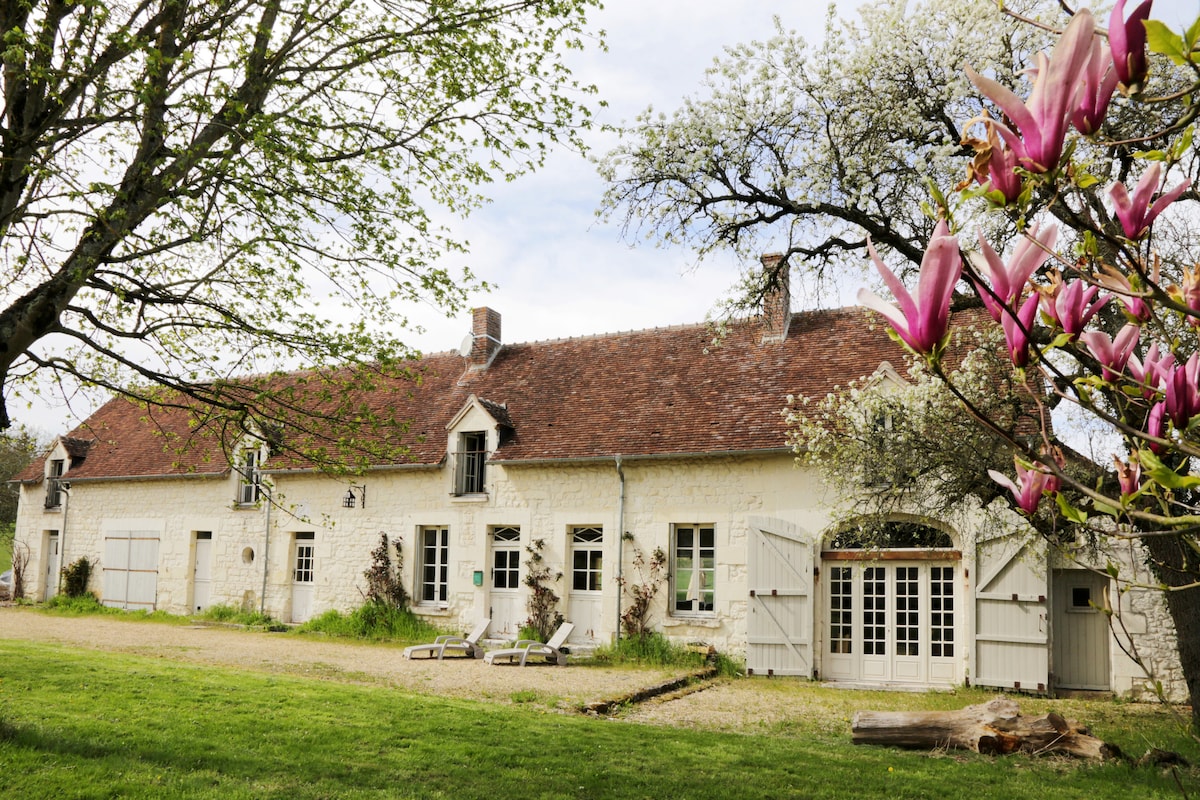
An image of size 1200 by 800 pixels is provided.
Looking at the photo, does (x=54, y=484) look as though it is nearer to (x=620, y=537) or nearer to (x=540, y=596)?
(x=540, y=596)

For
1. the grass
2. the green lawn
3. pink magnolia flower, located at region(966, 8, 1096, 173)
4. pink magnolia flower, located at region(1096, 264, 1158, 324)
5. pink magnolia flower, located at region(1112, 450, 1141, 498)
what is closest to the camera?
pink magnolia flower, located at region(966, 8, 1096, 173)

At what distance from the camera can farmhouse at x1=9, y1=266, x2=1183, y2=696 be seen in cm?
1278

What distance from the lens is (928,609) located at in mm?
13156

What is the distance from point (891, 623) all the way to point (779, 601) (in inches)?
64.8

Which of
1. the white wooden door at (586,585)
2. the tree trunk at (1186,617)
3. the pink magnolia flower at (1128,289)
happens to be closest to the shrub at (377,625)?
the white wooden door at (586,585)

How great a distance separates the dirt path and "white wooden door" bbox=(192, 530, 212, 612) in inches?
99.2

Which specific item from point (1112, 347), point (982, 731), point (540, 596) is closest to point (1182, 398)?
point (1112, 347)

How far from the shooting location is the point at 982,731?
8.71m

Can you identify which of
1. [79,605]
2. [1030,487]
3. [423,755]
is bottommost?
[79,605]

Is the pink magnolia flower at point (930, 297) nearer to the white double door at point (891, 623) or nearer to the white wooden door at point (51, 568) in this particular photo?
the white double door at point (891, 623)

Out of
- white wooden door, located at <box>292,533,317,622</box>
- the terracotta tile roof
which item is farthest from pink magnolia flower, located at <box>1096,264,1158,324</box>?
white wooden door, located at <box>292,533,317,622</box>

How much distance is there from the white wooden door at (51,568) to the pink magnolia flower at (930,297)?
2694 cm

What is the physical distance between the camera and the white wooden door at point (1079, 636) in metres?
12.7

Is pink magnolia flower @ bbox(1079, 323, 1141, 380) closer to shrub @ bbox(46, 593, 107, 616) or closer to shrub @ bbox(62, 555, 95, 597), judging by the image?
shrub @ bbox(46, 593, 107, 616)
